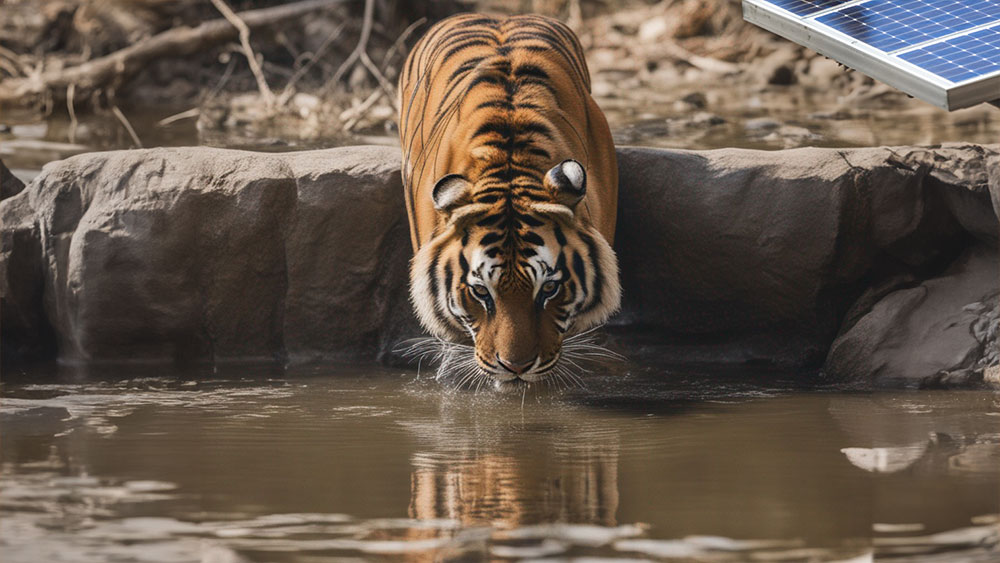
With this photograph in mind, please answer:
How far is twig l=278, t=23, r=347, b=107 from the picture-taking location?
1014cm

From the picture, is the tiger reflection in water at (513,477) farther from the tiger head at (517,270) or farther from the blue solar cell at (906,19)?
the blue solar cell at (906,19)

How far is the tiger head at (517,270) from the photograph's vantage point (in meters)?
5.02

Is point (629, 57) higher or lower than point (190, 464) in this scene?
higher

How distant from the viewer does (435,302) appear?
17.5 feet

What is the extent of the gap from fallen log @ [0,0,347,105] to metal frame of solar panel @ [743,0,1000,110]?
6255mm

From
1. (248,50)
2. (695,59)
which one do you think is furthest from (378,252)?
(695,59)

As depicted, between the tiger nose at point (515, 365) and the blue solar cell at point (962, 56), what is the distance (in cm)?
165

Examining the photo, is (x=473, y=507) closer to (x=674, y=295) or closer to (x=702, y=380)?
(x=702, y=380)

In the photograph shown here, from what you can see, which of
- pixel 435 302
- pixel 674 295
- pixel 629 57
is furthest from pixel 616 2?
pixel 435 302

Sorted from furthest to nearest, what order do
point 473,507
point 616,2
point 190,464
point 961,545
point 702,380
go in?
point 616,2
point 702,380
point 190,464
point 473,507
point 961,545

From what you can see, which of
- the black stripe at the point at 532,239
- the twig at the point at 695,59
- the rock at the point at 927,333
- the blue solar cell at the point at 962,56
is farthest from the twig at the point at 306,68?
the blue solar cell at the point at 962,56

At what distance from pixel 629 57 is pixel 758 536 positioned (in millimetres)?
9716

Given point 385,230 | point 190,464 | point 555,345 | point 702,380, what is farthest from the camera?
point 385,230

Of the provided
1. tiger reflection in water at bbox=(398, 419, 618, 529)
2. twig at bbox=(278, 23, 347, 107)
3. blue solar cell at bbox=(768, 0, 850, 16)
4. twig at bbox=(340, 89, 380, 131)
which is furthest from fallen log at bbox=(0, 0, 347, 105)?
tiger reflection in water at bbox=(398, 419, 618, 529)
